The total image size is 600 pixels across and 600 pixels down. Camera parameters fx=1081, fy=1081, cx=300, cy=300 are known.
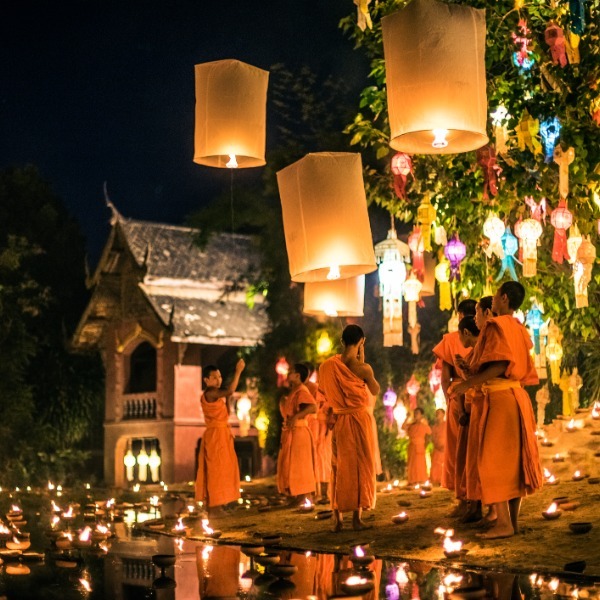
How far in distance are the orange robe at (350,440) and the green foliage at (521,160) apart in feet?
7.53

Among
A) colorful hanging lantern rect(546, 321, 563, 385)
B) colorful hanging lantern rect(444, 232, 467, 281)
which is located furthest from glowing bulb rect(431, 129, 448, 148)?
colorful hanging lantern rect(546, 321, 563, 385)

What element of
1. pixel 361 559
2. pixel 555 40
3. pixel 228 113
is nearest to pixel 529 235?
pixel 555 40

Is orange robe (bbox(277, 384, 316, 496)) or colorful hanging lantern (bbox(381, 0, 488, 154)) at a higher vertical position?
colorful hanging lantern (bbox(381, 0, 488, 154))

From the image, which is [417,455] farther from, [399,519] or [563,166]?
[563,166]

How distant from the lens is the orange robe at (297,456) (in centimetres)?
1184

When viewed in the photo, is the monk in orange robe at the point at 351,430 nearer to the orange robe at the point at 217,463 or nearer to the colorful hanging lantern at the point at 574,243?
the colorful hanging lantern at the point at 574,243

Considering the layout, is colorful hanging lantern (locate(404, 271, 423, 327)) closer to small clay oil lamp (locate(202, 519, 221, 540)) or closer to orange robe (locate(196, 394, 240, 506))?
orange robe (locate(196, 394, 240, 506))

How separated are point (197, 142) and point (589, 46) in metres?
3.60

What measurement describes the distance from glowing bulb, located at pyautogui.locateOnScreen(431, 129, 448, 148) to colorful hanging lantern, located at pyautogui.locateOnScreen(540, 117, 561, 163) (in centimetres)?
175

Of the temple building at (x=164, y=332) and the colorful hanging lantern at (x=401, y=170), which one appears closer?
the colorful hanging lantern at (x=401, y=170)

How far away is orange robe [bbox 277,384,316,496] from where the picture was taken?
1184 cm

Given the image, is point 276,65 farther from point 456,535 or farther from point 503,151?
point 456,535

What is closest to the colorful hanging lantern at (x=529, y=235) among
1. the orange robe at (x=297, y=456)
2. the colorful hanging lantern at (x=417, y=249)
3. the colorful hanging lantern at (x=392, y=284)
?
the colorful hanging lantern at (x=417, y=249)

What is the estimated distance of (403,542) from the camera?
774 centimetres
